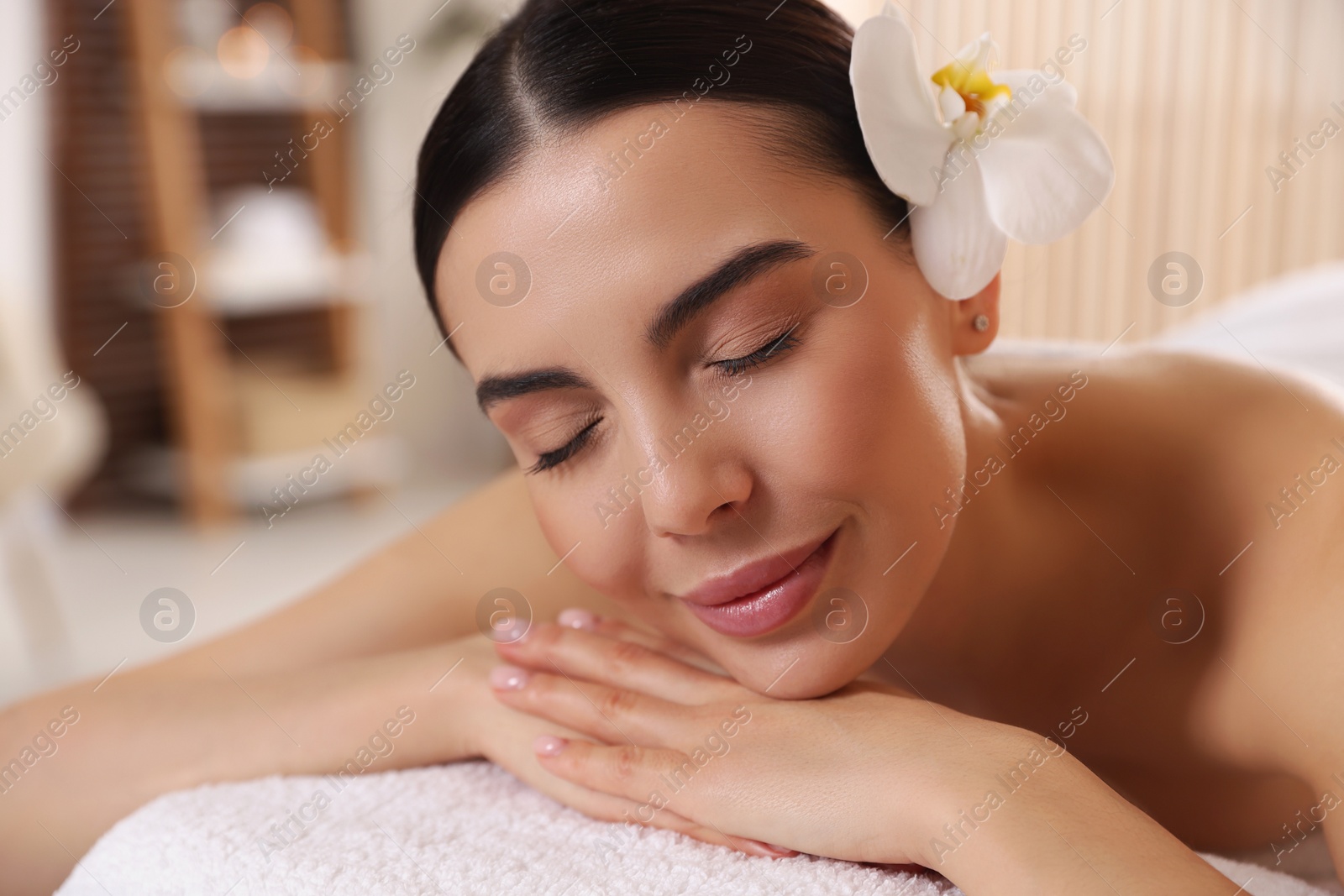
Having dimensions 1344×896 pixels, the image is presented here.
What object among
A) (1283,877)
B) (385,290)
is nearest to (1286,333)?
(1283,877)

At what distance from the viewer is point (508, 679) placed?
0.96 m

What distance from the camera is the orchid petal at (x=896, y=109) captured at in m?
0.87

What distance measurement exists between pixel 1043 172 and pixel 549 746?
0.60 meters

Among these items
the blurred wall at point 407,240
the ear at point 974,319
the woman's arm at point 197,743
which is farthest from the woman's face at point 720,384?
the blurred wall at point 407,240

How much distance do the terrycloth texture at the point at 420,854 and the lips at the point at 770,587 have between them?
0.16m

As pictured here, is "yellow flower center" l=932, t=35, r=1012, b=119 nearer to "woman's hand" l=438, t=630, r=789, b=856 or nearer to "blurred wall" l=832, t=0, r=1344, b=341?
"woman's hand" l=438, t=630, r=789, b=856

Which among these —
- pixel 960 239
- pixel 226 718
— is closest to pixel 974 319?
pixel 960 239

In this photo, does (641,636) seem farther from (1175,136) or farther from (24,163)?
(24,163)

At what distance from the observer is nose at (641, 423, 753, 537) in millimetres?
767

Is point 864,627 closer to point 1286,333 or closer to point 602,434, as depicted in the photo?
point 602,434

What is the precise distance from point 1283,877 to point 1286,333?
105cm

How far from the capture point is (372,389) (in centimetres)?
437

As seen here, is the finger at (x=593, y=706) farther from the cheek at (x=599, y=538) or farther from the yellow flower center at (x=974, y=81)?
the yellow flower center at (x=974, y=81)

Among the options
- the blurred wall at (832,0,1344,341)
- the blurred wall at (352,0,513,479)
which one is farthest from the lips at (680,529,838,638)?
the blurred wall at (352,0,513,479)
